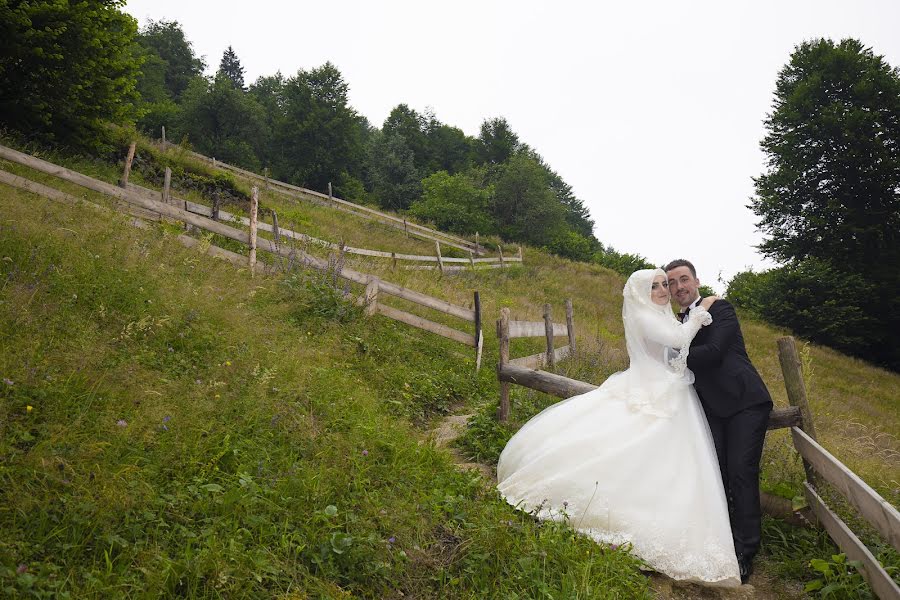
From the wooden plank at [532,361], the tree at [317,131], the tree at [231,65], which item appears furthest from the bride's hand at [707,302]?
the tree at [231,65]

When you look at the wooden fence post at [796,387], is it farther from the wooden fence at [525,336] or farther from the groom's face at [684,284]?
the wooden fence at [525,336]

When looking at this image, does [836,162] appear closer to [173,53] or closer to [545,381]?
[545,381]

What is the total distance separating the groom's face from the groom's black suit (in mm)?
195

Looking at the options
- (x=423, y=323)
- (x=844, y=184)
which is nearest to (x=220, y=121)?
(x=423, y=323)

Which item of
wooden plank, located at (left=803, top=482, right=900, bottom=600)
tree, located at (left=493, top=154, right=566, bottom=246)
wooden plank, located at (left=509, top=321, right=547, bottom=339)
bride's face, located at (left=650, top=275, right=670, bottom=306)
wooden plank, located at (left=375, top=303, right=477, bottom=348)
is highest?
tree, located at (left=493, top=154, right=566, bottom=246)

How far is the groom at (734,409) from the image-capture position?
375cm

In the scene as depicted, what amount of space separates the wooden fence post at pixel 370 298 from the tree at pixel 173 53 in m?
54.1

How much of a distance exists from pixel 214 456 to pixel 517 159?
39249 millimetres

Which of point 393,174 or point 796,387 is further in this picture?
point 393,174

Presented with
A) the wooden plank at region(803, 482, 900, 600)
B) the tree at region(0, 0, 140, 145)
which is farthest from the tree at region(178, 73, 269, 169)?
the wooden plank at region(803, 482, 900, 600)

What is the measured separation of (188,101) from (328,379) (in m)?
43.0

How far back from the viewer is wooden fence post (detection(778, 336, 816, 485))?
163 inches

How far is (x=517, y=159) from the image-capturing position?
132 ft

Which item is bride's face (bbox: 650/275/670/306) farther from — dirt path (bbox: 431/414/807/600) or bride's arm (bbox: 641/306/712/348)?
dirt path (bbox: 431/414/807/600)
